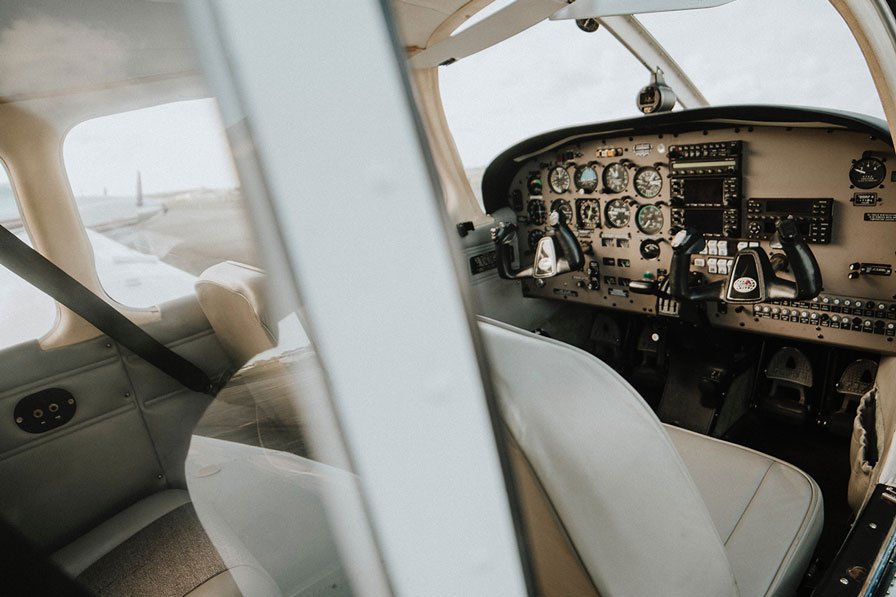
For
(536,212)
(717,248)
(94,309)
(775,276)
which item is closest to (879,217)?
(775,276)

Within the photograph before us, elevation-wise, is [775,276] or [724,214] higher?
[724,214]

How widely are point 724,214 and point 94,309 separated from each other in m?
2.63

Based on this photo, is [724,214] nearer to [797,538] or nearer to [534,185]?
[534,185]

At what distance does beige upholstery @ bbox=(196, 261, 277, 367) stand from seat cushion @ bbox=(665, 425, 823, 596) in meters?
1.20

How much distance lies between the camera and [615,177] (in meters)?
2.87

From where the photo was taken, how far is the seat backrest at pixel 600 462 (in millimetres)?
652

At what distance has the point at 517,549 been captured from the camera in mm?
406

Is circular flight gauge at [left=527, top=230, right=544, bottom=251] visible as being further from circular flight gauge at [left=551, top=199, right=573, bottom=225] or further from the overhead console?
circular flight gauge at [left=551, top=199, right=573, bottom=225]

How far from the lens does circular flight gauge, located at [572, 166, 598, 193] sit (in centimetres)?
295

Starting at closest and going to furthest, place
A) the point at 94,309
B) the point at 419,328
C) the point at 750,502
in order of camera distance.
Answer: the point at 419,328 → the point at 750,502 → the point at 94,309

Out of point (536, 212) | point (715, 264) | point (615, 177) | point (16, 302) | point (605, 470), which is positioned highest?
point (16, 302)

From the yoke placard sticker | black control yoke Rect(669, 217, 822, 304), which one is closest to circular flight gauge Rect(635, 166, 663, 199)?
black control yoke Rect(669, 217, 822, 304)

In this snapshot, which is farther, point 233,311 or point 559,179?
point 559,179

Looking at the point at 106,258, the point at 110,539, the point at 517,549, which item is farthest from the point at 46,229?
the point at 517,549
